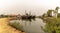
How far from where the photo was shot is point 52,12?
149 cm

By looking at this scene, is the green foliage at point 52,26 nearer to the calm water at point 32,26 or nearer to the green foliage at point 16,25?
the calm water at point 32,26

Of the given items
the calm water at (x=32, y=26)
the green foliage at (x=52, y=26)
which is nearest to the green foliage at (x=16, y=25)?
the calm water at (x=32, y=26)

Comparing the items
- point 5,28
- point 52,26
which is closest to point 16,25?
point 5,28

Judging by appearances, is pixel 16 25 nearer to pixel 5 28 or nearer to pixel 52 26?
pixel 5 28

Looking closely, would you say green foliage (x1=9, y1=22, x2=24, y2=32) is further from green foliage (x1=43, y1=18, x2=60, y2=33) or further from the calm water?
green foliage (x1=43, y1=18, x2=60, y2=33)

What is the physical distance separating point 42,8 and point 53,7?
123mm

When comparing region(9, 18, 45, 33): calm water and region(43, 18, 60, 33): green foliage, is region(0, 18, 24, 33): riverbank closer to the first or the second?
region(9, 18, 45, 33): calm water

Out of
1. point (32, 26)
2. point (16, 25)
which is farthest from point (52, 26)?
point (16, 25)

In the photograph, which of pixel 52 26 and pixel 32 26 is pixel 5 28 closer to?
pixel 32 26

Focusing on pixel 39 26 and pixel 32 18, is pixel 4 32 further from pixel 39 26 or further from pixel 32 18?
pixel 32 18

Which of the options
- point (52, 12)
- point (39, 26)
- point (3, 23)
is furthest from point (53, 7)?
point (3, 23)

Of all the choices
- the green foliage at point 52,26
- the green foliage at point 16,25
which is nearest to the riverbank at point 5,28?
the green foliage at point 16,25

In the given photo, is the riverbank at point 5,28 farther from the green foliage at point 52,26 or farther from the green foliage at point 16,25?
the green foliage at point 52,26

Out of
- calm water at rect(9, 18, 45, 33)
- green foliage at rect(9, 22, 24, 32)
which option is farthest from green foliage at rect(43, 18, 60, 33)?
green foliage at rect(9, 22, 24, 32)
